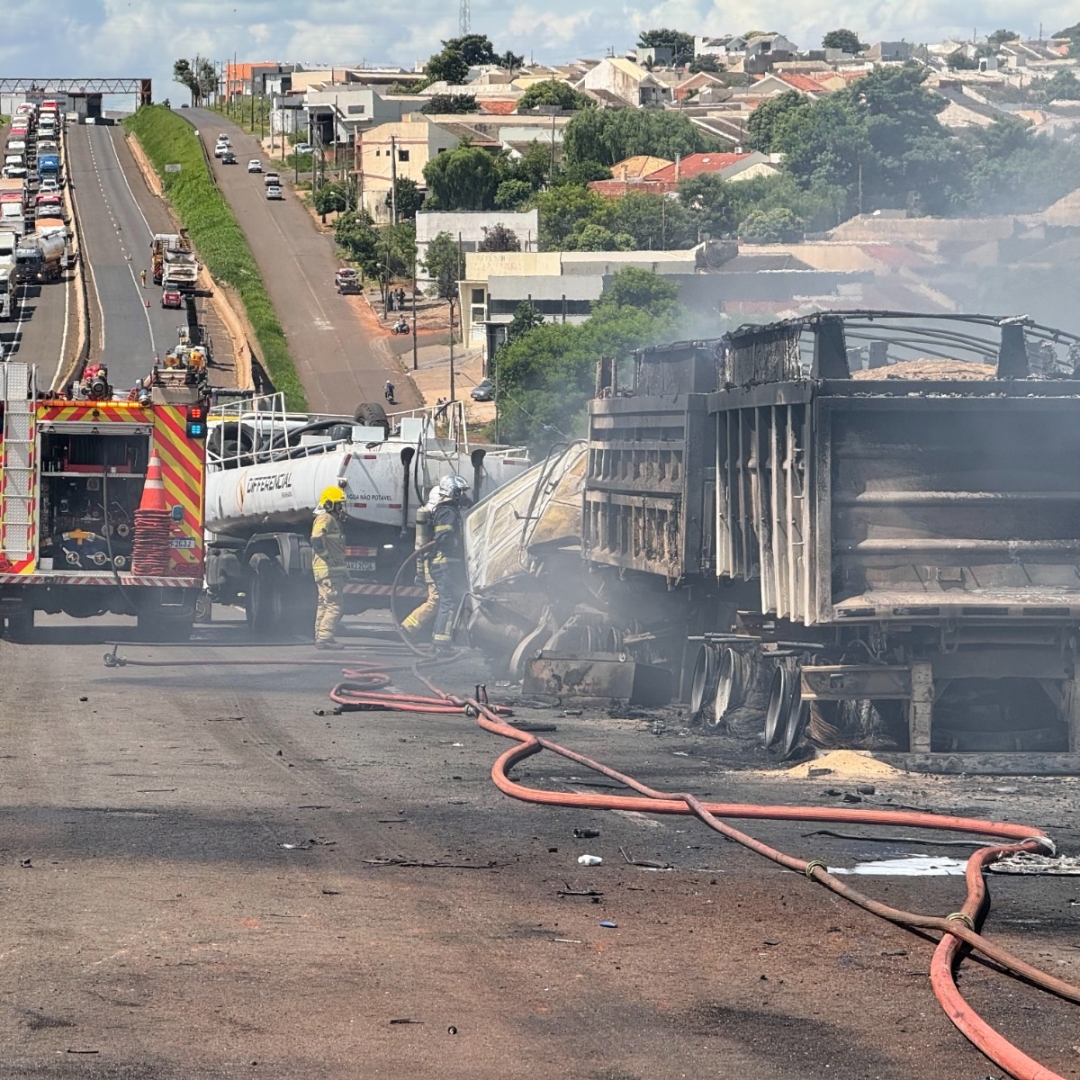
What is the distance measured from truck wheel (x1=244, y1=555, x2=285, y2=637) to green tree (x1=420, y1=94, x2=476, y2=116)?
143 meters

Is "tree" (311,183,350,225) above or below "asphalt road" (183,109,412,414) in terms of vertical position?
above

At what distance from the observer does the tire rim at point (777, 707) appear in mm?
11289

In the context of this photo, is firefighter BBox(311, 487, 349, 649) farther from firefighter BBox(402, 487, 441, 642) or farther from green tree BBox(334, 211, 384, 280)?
green tree BBox(334, 211, 384, 280)

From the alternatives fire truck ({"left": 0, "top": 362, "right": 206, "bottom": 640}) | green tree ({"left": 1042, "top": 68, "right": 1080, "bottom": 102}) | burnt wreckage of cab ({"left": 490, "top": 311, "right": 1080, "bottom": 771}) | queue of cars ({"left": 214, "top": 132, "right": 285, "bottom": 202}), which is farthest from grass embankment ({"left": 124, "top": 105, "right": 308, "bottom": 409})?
green tree ({"left": 1042, "top": 68, "right": 1080, "bottom": 102})

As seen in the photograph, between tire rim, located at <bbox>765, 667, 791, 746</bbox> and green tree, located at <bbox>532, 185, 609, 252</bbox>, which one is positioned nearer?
tire rim, located at <bbox>765, 667, 791, 746</bbox>

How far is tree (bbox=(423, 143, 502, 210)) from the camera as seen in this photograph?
11731 centimetres

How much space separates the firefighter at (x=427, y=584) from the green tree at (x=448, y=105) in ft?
471

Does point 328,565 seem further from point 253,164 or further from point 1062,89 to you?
point 1062,89

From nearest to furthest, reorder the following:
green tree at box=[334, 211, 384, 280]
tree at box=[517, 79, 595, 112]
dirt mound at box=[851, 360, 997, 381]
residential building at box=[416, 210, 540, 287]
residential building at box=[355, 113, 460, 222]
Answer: dirt mound at box=[851, 360, 997, 381] < green tree at box=[334, 211, 384, 280] < residential building at box=[416, 210, 540, 287] < residential building at box=[355, 113, 460, 222] < tree at box=[517, 79, 595, 112]

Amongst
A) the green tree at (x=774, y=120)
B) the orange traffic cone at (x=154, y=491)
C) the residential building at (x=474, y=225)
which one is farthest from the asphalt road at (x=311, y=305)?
the orange traffic cone at (x=154, y=491)

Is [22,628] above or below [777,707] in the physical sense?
below

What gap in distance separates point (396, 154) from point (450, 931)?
121 metres

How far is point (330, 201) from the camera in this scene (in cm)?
11712

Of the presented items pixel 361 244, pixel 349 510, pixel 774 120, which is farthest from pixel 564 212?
pixel 349 510
